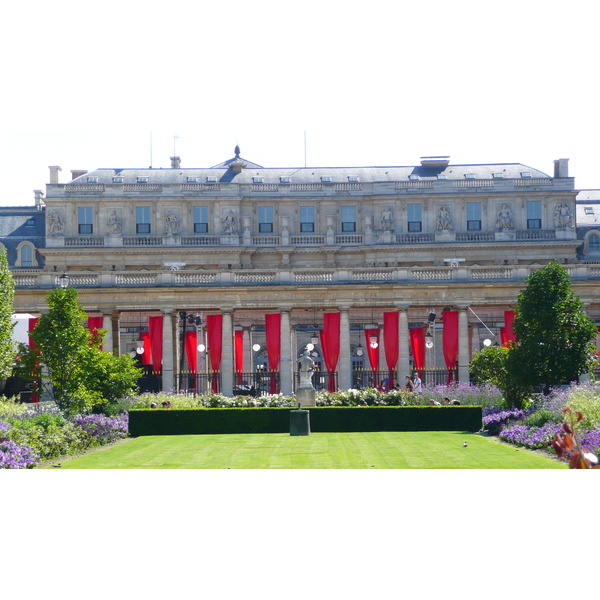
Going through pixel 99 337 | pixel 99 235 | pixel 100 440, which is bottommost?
pixel 100 440

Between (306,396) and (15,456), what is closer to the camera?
(15,456)

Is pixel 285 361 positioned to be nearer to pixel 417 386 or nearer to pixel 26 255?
pixel 417 386

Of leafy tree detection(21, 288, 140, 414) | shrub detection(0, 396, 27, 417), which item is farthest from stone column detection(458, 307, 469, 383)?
shrub detection(0, 396, 27, 417)

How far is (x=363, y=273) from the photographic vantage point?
58.6 m

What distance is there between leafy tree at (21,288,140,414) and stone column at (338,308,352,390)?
22.0 m

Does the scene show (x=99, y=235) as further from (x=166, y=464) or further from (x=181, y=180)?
(x=166, y=464)

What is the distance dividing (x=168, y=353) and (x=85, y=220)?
19.5 m

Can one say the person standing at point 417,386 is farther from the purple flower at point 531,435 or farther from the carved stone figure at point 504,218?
the carved stone figure at point 504,218

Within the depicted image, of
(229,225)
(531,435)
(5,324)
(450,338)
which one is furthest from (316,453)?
(229,225)

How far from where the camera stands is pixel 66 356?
36625 mm

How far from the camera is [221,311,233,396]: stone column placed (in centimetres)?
5741

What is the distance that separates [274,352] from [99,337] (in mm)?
17974

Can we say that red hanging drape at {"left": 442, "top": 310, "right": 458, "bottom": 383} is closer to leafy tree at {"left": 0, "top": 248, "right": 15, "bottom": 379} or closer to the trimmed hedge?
the trimmed hedge
